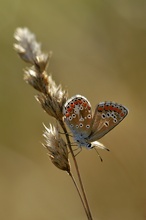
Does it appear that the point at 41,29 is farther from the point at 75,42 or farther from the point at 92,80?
the point at 92,80

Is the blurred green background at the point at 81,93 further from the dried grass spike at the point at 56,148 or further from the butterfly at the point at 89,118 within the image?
the dried grass spike at the point at 56,148

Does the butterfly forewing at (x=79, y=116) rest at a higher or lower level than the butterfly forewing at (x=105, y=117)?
higher

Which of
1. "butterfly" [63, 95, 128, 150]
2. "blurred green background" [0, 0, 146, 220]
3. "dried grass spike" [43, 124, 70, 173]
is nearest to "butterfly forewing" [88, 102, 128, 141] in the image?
"butterfly" [63, 95, 128, 150]

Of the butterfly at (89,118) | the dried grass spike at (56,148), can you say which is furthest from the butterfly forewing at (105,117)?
the dried grass spike at (56,148)

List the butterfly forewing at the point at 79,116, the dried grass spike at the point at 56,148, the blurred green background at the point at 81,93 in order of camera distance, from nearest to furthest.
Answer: the dried grass spike at the point at 56,148 → the butterfly forewing at the point at 79,116 → the blurred green background at the point at 81,93

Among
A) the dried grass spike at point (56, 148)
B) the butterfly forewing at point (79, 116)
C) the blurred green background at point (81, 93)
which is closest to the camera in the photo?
the dried grass spike at point (56, 148)
